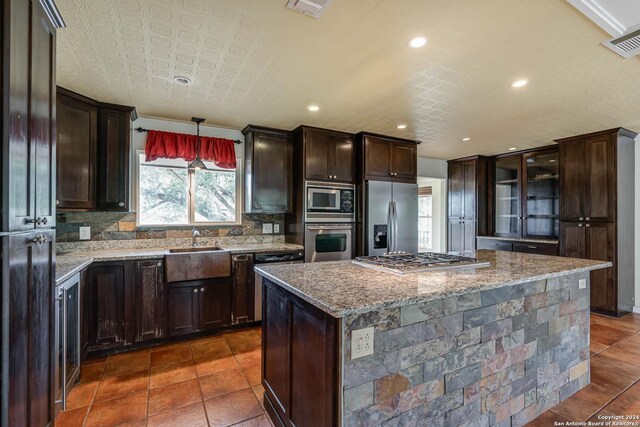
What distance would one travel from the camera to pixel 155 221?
3684mm

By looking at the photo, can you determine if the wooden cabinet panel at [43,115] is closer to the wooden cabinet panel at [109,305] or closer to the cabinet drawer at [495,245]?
the wooden cabinet panel at [109,305]

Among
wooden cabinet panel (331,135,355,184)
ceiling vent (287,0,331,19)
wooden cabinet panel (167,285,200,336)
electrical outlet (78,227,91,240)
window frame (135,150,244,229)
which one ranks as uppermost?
ceiling vent (287,0,331,19)

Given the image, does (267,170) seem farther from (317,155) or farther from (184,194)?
(184,194)

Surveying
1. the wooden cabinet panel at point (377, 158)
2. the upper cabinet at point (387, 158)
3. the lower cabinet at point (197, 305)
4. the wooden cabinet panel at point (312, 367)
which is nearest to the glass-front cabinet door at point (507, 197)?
the upper cabinet at point (387, 158)

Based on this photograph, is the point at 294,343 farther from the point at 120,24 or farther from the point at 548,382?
the point at 120,24

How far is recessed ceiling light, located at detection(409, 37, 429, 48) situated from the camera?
195cm

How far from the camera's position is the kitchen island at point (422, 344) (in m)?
1.34

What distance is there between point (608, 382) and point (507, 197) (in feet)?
11.7

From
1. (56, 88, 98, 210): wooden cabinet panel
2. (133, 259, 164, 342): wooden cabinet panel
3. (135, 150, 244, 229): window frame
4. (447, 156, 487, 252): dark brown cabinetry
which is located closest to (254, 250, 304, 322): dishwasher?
(135, 150, 244, 229): window frame

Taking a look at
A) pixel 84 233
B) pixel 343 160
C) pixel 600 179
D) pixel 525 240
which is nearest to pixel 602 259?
pixel 525 240

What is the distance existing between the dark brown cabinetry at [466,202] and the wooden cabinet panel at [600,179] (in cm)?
156

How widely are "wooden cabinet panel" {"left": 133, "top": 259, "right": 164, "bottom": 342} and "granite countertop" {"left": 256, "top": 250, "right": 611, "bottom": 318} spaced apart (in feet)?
5.35

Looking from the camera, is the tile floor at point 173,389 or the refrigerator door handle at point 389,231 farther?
the refrigerator door handle at point 389,231

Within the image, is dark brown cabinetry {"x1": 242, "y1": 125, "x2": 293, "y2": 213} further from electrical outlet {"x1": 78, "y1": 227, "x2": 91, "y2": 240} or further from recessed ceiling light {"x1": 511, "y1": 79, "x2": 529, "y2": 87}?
recessed ceiling light {"x1": 511, "y1": 79, "x2": 529, "y2": 87}
